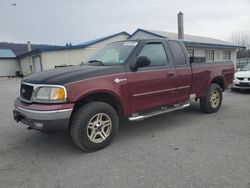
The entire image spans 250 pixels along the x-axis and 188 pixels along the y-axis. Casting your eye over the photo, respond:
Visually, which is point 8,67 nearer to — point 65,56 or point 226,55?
point 65,56

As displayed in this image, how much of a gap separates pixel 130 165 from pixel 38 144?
200 centimetres

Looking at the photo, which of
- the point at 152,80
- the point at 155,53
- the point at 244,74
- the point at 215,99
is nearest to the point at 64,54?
the point at 244,74

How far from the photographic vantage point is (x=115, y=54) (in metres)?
4.98

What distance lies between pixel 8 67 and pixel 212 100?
110ft

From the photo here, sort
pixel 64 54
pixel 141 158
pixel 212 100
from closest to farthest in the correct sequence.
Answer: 1. pixel 141 158
2. pixel 212 100
3. pixel 64 54

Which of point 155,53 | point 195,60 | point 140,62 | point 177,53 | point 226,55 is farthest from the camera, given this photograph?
point 226,55

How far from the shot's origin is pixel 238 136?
461 centimetres

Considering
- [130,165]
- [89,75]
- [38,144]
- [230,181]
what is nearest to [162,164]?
[130,165]

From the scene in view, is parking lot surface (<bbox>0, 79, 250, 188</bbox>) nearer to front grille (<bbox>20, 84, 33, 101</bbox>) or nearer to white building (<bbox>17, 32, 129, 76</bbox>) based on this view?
front grille (<bbox>20, 84, 33, 101</bbox>)

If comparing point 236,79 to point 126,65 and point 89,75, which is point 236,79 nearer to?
point 126,65

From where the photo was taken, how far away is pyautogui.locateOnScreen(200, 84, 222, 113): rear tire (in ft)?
20.7

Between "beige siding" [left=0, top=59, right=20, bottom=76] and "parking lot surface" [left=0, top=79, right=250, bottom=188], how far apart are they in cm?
3128

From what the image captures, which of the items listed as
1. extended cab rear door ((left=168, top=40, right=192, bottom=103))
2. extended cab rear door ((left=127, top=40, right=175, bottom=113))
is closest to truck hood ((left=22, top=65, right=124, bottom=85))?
extended cab rear door ((left=127, top=40, right=175, bottom=113))

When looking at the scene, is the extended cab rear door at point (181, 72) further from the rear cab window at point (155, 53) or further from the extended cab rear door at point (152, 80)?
the rear cab window at point (155, 53)
